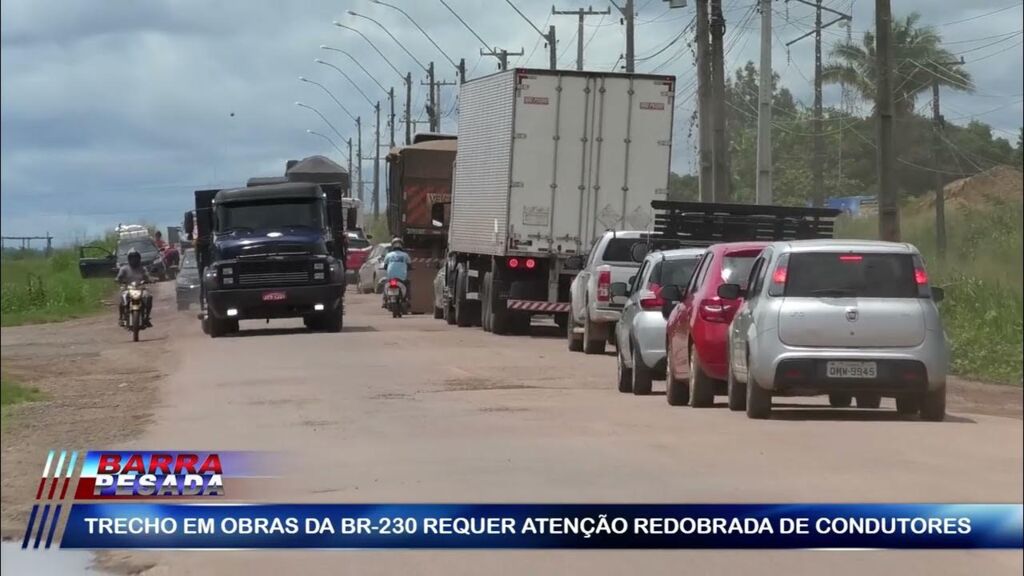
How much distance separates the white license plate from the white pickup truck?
1136 centimetres

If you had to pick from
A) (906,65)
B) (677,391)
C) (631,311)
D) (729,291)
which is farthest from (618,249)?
(906,65)

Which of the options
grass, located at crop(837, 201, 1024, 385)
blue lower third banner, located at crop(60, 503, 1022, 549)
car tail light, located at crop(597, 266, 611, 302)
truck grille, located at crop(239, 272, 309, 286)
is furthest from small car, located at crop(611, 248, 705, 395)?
blue lower third banner, located at crop(60, 503, 1022, 549)

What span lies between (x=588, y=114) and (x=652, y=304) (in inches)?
389

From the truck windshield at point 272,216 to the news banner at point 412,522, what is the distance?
20.5 meters

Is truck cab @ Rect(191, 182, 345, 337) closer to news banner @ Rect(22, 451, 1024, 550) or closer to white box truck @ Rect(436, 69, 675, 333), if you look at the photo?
white box truck @ Rect(436, 69, 675, 333)

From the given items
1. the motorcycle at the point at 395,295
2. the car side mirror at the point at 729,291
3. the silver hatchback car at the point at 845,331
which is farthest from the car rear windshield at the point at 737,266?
the motorcycle at the point at 395,295

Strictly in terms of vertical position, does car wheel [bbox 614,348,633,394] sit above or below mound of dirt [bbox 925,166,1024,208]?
below

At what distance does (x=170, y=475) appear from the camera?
377 centimetres

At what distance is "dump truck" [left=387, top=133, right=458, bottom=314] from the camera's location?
36344mm

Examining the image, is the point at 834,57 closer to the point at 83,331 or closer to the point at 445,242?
the point at 83,331

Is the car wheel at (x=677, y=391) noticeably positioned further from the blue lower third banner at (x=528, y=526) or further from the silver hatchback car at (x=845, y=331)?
the blue lower third banner at (x=528, y=526)

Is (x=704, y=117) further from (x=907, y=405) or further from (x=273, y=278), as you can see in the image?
(x=907, y=405)

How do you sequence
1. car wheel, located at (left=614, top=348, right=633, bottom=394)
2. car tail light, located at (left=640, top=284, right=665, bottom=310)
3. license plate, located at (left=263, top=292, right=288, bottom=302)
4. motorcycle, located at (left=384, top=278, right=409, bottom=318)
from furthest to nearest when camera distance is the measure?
motorcycle, located at (left=384, top=278, right=409, bottom=318), license plate, located at (left=263, top=292, right=288, bottom=302), car wheel, located at (left=614, top=348, right=633, bottom=394), car tail light, located at (left=640, top=284, right=665, bottom=310)

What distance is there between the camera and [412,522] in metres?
3.73
